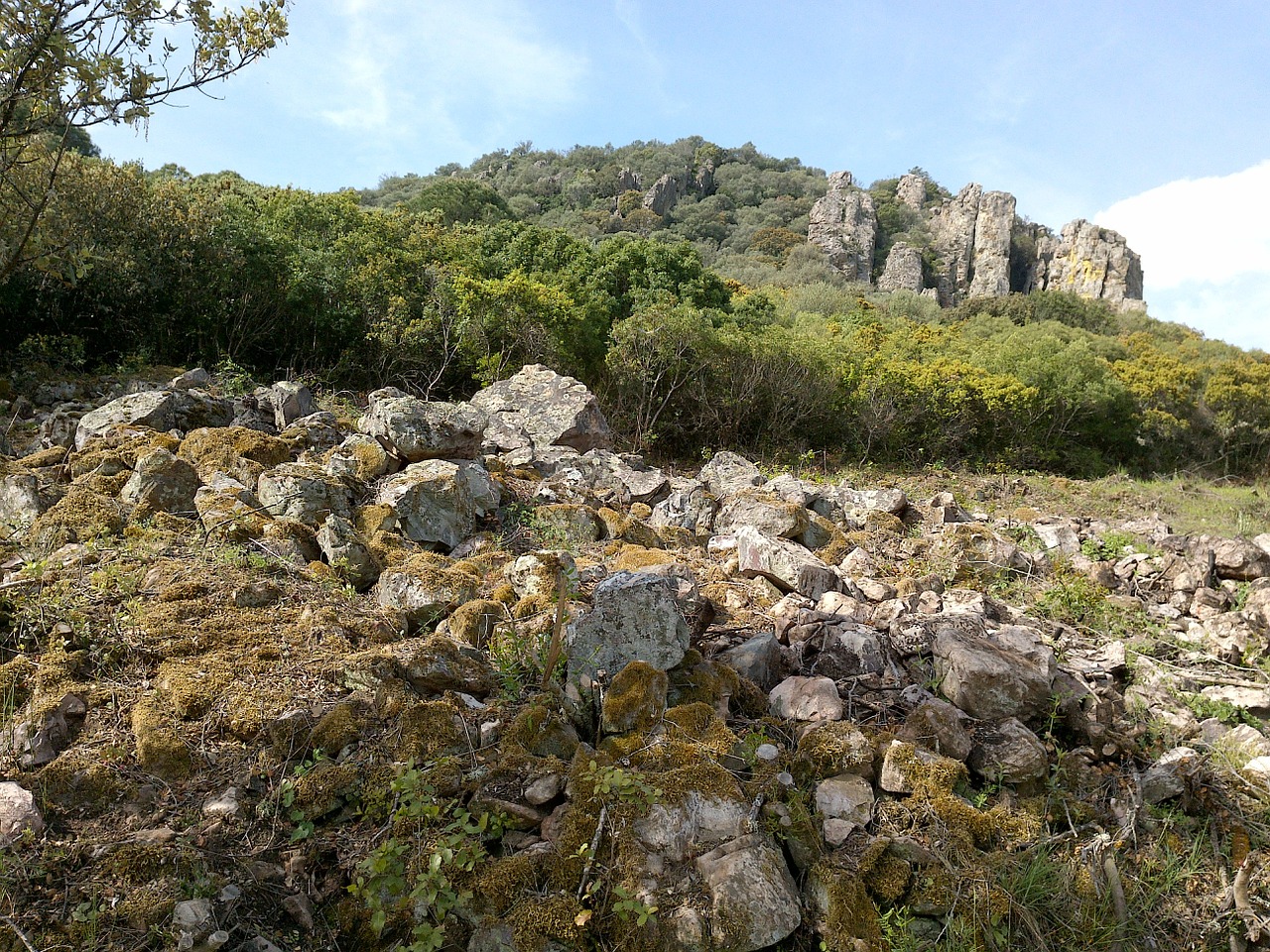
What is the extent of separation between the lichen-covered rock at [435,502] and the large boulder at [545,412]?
2.22 metres

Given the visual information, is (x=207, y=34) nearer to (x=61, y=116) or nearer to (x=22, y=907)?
(x=61, y=116)

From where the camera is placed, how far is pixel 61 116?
3332mm

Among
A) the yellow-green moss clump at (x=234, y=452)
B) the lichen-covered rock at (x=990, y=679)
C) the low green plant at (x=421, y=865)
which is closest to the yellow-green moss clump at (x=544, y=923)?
the low green plant at (x=421, y=865)

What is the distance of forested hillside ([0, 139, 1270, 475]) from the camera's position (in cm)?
916

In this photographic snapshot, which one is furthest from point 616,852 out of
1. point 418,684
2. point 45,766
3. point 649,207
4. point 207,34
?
point 649,207

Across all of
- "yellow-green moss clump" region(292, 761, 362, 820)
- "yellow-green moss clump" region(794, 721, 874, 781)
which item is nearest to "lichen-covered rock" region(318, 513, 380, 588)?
"yellow-green moss clump" region(292, 761, 362, 820)

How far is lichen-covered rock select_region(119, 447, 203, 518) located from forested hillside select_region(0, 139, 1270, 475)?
4.47 ft

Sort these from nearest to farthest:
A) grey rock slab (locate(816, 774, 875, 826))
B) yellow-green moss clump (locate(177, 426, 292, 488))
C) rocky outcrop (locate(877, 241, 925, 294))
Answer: grey rock slab (locate(816, 774, 875, 826)), yellow-green moss clump (locate(177, 426, 292, 488)), rocky outcrop (locate(877, 241, 925, 294))

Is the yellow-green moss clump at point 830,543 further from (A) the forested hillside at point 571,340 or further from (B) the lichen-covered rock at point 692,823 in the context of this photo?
(A) the forested hillside at point 571,340

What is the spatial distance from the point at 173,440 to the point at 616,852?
179 inches

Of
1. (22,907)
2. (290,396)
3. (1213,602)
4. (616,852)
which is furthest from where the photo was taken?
(290,396)

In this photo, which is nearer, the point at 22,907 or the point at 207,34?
the point at 22,907

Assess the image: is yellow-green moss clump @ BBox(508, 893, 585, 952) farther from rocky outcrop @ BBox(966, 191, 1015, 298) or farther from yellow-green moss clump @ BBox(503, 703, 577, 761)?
rocky outcrop @ BBox(966, 191, 1015, 298)

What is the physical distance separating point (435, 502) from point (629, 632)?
87.8 inches
